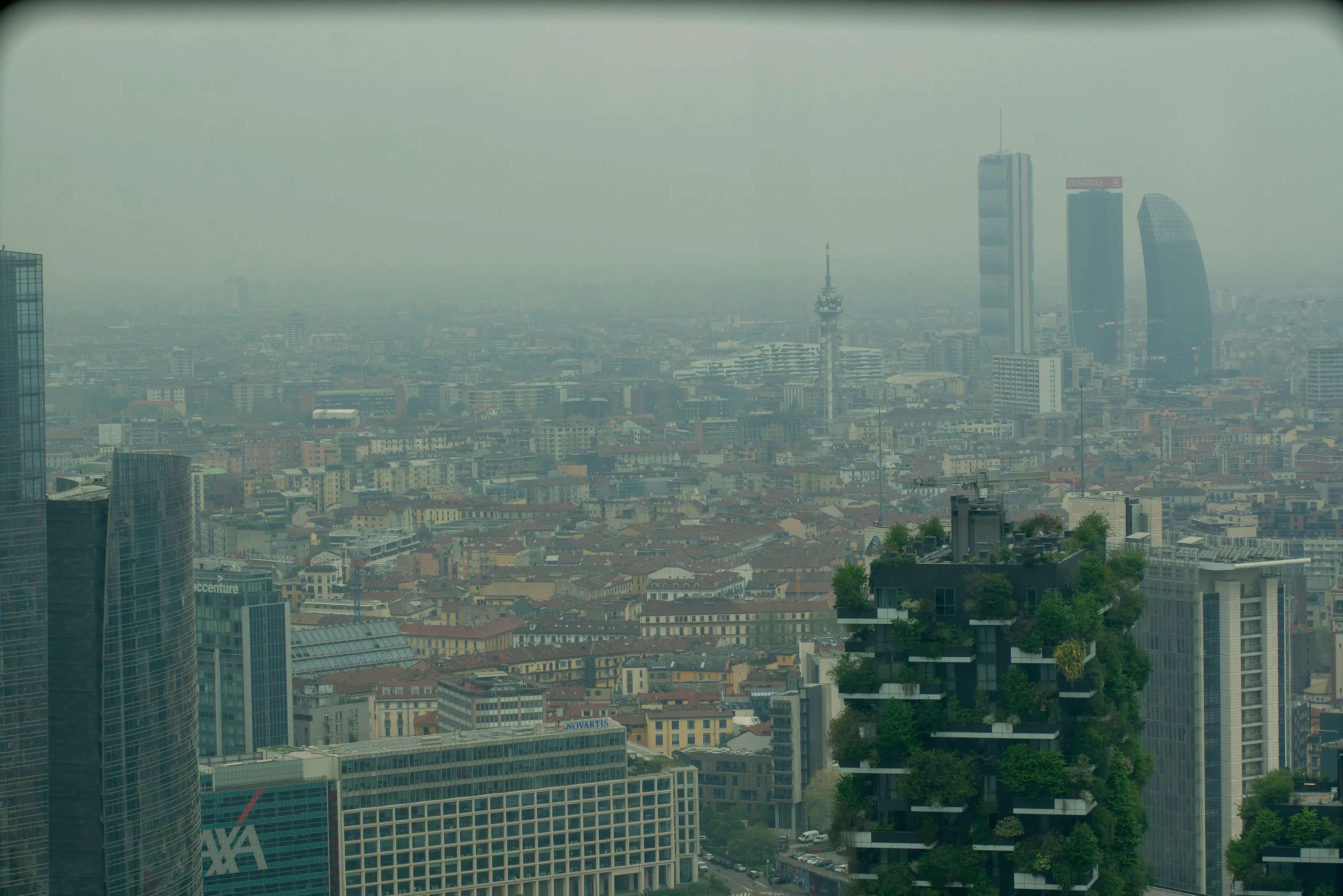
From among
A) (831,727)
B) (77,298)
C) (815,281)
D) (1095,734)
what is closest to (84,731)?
(831,727)

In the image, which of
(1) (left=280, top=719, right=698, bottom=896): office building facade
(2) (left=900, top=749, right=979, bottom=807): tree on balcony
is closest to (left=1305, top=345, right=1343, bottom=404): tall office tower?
(1) (left=280, top=719, right=698, bottom=896): office building facade

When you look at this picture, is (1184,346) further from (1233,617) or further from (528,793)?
(1233,617)

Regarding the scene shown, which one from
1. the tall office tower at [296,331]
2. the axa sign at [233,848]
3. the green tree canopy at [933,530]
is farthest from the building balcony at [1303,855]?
the tall office tower at [296,331]

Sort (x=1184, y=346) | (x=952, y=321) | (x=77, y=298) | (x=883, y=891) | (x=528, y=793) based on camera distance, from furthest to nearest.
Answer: (x=952, y=321) < (x=1184, y=346) < (x=77, y=298) < (x=528, y=793) < (x=883, y=891)

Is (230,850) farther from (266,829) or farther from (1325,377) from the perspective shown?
(1325,377)

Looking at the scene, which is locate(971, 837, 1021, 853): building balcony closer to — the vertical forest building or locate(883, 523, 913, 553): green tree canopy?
the vertical forest building

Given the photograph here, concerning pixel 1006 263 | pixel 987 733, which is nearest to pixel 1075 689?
pixel 987 733
